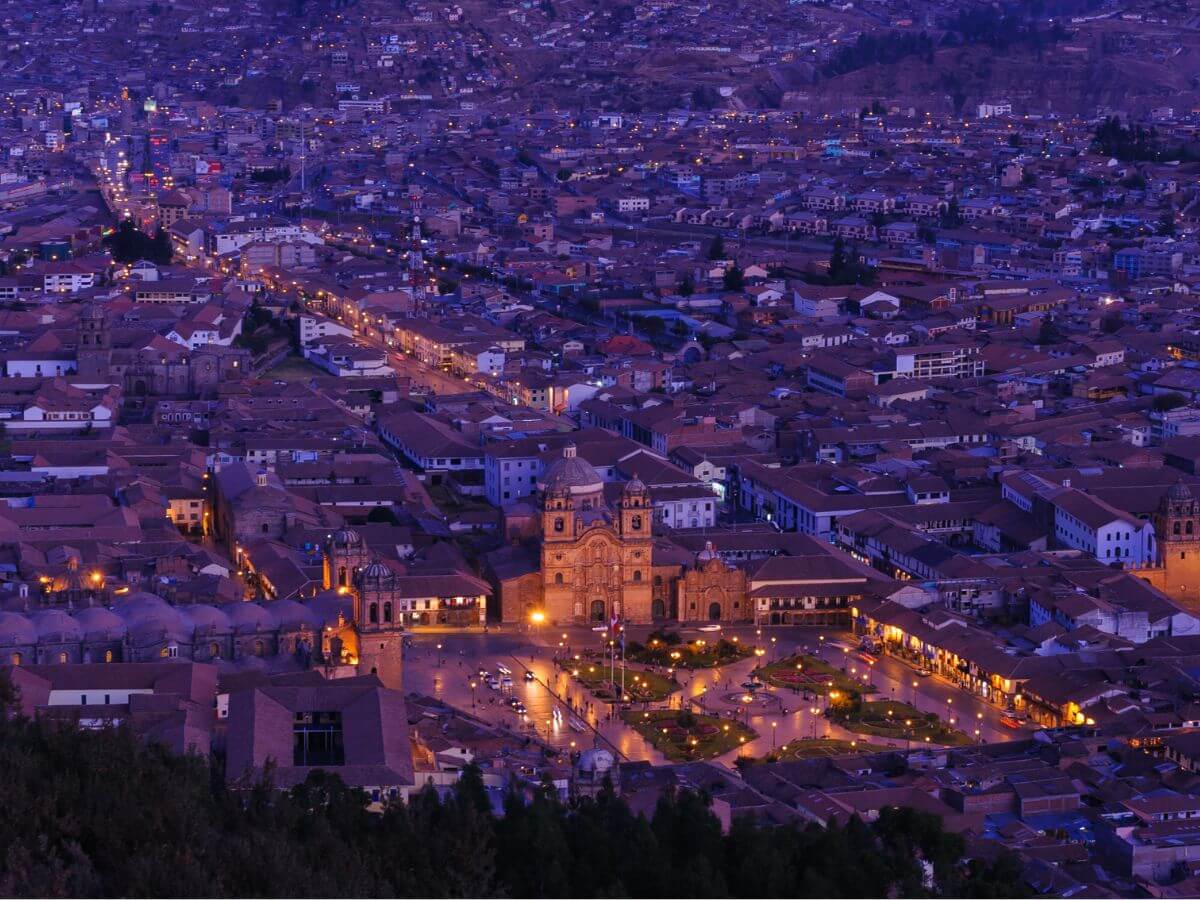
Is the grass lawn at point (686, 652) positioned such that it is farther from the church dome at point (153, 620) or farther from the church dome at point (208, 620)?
the church dome at point (153, 620)

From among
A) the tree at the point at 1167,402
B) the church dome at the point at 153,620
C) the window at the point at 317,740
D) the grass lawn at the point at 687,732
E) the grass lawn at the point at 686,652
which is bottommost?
the tree at the point at 1167,402

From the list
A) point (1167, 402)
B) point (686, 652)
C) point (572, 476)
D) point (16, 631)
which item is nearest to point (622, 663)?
point (686, 652)

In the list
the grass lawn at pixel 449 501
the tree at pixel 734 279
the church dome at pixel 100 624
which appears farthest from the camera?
the tree at pixel 734 279

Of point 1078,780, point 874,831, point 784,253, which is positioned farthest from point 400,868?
point 784,253

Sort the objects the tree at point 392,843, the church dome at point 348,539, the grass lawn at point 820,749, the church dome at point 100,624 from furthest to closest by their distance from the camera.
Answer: the church dome at point 348,539 < the church dome at point 100,624 < the grass lawn at point 820,749 < the tree at point 392,843

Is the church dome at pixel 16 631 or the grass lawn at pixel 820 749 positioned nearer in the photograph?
the grass lawn at pixel 820 749

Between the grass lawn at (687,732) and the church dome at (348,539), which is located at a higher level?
the church dome at (348,539)

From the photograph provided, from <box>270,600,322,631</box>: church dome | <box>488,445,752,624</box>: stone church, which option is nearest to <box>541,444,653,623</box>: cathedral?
<box>488,445,752,624</box>: stone church

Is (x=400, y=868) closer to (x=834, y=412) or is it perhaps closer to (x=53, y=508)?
(x=53, y=508)

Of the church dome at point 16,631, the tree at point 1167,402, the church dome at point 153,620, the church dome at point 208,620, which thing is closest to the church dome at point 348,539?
the church dome at point 208,620
